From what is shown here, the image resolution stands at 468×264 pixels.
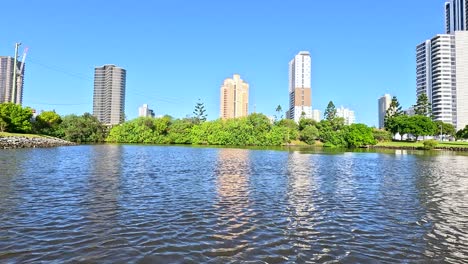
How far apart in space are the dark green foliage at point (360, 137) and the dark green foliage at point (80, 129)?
105 m

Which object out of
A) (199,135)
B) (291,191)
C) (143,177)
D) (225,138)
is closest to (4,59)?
(199,135)

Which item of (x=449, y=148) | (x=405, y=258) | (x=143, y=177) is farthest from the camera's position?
(x=449, y=148)

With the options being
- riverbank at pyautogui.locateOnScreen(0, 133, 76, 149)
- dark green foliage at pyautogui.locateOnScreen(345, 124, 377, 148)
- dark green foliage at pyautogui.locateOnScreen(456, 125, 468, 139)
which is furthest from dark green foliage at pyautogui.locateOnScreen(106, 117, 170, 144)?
dark green foliage at pyautogui.locateOnScreen(456, 125, 468, 139)

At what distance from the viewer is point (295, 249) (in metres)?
10.1

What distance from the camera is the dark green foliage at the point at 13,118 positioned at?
282 ft

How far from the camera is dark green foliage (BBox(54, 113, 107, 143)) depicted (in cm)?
12644

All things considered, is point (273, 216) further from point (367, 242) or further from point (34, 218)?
point (34, 218)

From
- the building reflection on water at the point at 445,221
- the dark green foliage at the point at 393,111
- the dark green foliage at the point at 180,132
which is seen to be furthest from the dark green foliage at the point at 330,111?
the building reflection on water at the point at 445,221

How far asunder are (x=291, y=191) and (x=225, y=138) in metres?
128

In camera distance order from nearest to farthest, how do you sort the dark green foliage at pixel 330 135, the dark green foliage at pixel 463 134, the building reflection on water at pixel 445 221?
the building reflection on water at pixel 445 221 < the dark green foliage at pixel 330 135 < the dark green foliage at pixel 463 134

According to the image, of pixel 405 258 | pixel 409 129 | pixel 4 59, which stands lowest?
pixel 405 258

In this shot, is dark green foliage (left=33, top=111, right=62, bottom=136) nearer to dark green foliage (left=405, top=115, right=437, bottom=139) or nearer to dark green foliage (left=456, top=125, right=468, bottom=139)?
dark green foliage (left=405, top=115, right=437, bottom=139)

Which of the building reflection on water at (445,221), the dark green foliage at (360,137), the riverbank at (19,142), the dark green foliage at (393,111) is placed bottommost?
the building reflection on water at (445,221)

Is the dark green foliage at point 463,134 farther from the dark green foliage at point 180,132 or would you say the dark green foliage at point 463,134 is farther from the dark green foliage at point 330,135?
the dark green foliage at point 180,132
